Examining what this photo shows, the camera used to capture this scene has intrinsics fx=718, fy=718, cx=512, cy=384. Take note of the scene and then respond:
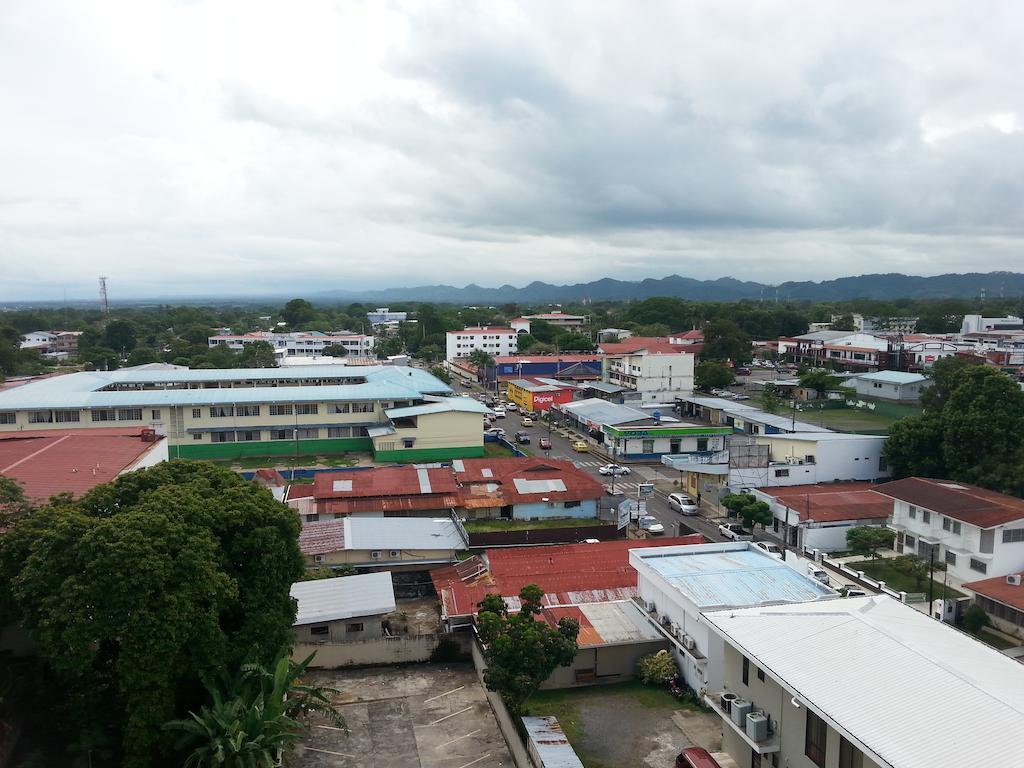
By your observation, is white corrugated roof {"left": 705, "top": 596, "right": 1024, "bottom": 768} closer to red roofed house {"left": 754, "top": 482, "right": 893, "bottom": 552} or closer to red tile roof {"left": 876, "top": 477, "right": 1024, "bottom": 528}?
red tile roof {"left": 876, "top": 477, "right": 1024, "bottom": 528}

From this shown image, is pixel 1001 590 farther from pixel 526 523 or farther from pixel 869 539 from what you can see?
pixel 526 523

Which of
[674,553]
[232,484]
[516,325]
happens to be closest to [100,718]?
[232,484]

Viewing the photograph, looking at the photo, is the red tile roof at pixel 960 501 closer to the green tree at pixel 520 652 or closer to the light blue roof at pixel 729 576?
the light blue roof at pixel 729 576

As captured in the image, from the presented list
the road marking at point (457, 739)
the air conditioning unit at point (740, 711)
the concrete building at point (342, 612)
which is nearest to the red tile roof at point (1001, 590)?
the air conditioning unit at point (740, 711)

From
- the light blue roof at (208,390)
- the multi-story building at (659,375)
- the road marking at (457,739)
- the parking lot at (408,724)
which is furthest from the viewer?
the multi-story building at (659,375)

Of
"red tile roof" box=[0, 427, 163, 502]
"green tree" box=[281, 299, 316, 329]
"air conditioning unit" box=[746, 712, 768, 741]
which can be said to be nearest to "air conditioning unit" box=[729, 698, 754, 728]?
"air conditioning unit" box=[746, 712, 768, 741]

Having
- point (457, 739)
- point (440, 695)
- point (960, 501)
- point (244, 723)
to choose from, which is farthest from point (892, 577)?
point (244, 723)

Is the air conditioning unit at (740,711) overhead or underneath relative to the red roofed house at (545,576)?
overhead
